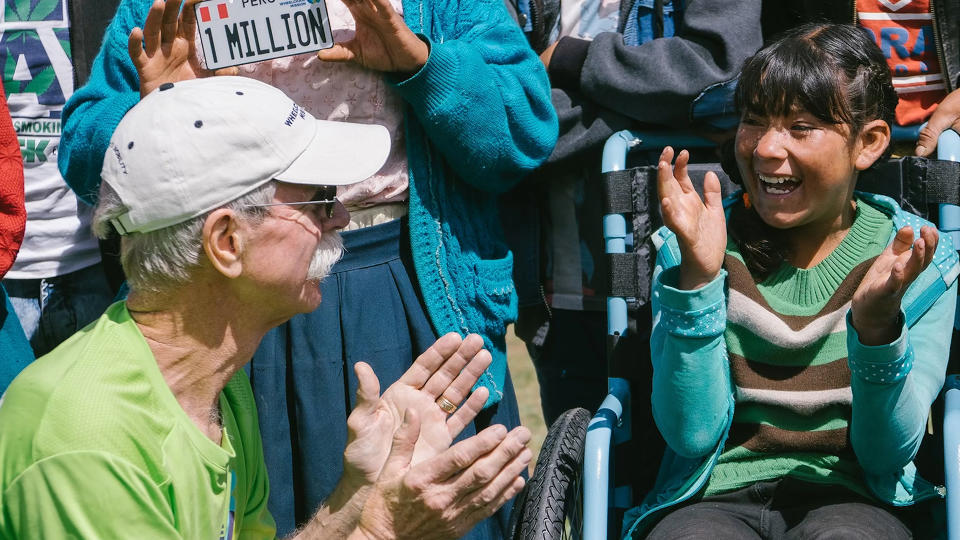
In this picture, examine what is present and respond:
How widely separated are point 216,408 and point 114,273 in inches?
39.4

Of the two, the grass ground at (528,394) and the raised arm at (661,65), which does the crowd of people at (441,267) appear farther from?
the grass ground at (528,394)

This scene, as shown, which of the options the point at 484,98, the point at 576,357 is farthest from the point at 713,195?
the point at 576,357

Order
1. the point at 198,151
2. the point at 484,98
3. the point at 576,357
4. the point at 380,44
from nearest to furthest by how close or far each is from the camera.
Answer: the point at 198,151, the point at 380,44, the point at 484,98, the point at 576,357

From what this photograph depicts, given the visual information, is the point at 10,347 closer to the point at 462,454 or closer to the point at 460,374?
the point at 460,374

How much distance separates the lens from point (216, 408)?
2.33 meters

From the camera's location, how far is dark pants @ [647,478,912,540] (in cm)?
246

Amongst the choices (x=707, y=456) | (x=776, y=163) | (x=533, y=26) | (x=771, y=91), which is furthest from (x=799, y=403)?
(x=533, y=26)

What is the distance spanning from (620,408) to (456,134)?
2.69 feet

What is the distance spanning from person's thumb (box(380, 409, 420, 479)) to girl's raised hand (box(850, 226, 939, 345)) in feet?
3.21

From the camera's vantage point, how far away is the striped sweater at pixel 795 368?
104 inches

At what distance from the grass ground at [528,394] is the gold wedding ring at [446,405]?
263 centimetres

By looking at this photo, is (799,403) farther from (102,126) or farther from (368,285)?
(102,126)

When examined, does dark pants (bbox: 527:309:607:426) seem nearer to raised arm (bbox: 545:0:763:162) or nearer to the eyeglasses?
raised arm (bbox: 545:0:763:162)

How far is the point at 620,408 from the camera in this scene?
284 cm
